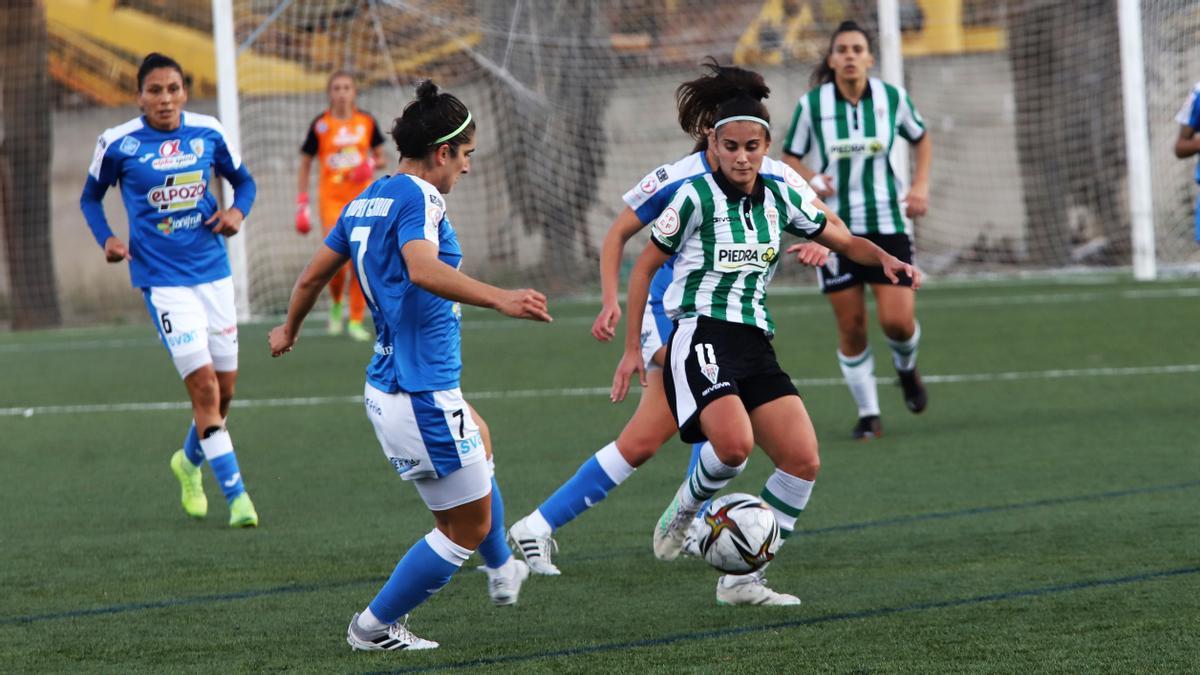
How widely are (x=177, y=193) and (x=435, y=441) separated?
354 cm

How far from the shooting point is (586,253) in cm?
2017

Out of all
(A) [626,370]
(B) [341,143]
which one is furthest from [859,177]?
(B) [341,143]

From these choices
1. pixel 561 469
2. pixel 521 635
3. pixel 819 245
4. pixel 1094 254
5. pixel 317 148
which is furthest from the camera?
pixel 1094 254

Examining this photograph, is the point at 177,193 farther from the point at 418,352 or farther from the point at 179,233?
the point at 418,352

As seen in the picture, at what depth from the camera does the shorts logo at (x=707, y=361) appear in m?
5.72

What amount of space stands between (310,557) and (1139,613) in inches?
122

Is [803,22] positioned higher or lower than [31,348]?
higher

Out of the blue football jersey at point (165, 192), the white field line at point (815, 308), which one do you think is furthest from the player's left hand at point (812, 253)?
the white field line at point (815, 308)

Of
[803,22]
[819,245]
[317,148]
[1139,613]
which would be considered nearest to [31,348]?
[317,148]

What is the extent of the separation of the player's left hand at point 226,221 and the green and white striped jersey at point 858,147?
322cm

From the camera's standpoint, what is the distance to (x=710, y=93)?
6.11m

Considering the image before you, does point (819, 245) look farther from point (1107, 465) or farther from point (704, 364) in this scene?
point (1107, 465)

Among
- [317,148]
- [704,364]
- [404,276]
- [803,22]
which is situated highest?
[803,22]

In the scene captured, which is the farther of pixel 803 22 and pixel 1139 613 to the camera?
pixel 803 22
